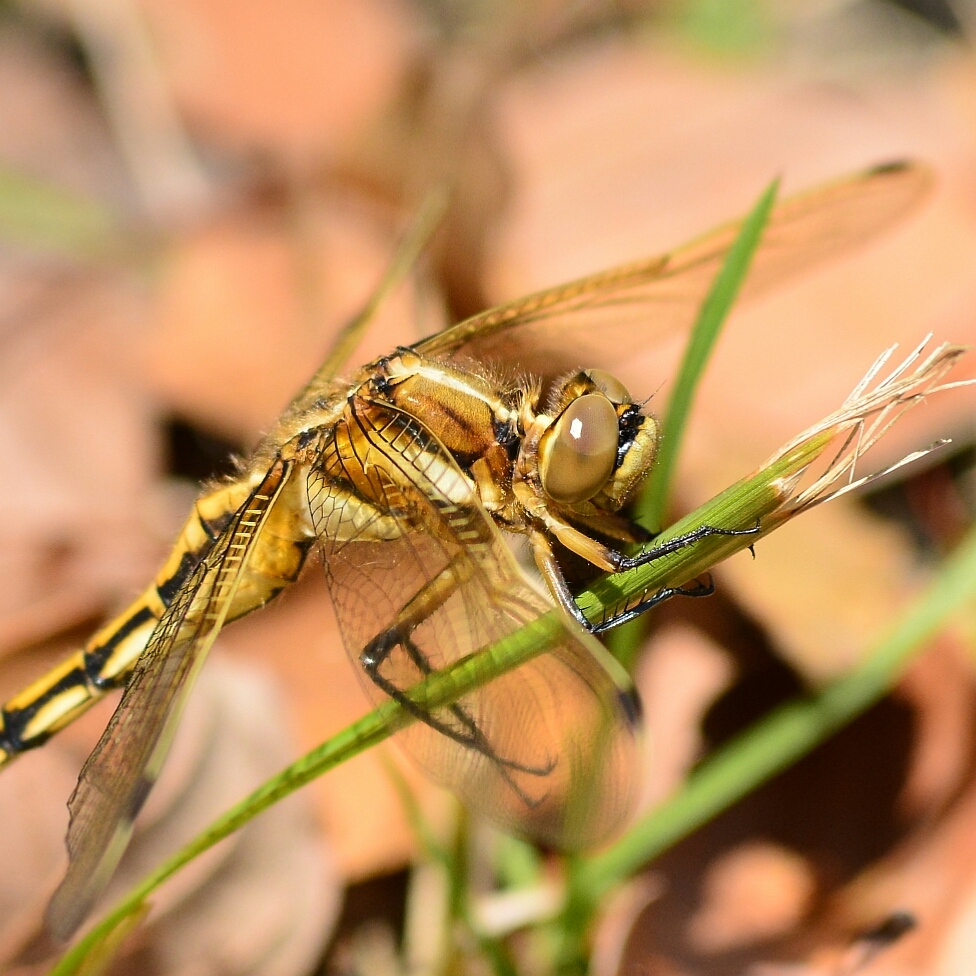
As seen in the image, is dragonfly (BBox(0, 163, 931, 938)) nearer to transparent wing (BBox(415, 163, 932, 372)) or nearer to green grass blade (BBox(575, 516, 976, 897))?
transparent wing (BBox(415, 163, 932, 372))

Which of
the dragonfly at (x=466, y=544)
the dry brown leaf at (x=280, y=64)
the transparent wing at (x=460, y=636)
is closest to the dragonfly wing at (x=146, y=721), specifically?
the dragonfly at (x=466, y=544)

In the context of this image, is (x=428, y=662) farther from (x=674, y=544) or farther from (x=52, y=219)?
(x=52, y=219)

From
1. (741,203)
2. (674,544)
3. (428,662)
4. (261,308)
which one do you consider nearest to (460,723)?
(428,662)

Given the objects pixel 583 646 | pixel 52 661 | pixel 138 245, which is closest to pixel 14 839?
pixel 52 661

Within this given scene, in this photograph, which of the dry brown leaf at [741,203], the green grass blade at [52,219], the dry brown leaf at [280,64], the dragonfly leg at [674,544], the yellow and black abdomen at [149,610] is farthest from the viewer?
the dry brown leaf at [280,64]

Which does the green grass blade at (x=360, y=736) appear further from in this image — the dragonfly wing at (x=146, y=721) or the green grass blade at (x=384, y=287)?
the green grass blade at (x=384, y=287)

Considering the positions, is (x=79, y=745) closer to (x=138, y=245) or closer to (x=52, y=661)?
(x=52, y=661)
